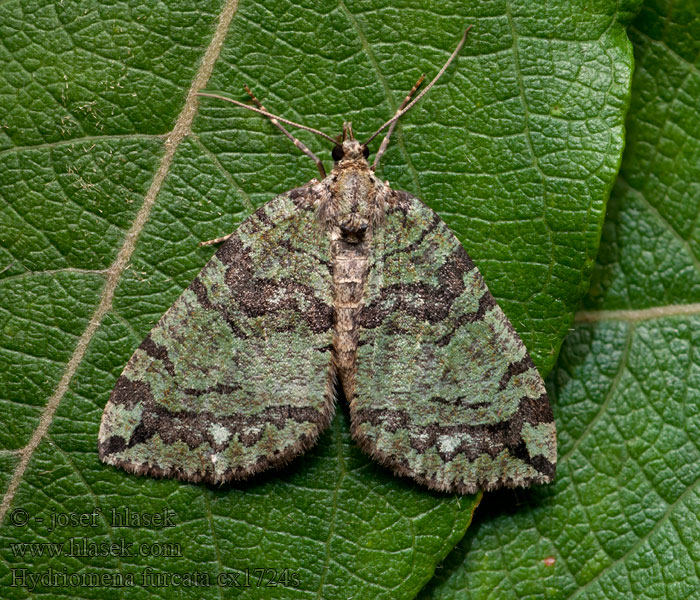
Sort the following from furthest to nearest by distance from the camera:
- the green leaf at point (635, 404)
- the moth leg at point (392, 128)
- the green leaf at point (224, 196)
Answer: the green leaf at point (635, 404), the moth leg at point (392, 128), the green leaf at point (224, 196)

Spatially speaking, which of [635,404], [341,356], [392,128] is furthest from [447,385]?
[392,128]

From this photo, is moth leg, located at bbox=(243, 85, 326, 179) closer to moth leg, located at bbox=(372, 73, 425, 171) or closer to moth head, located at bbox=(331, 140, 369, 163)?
moth head, located at bbox=(331, 140, 369, 163)

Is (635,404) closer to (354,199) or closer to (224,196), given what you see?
(354,199)

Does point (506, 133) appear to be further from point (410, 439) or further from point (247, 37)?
point (410, 439)

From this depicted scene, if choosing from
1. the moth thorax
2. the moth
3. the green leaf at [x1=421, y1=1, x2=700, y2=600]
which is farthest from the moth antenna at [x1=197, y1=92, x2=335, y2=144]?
the green leaf at [x1=421, y1=1, x2=700, y2=600]

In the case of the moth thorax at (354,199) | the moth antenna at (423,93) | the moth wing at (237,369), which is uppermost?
the moth antenna at (423,93)

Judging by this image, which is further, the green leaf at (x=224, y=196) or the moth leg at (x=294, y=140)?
the moth leg at (x=294, y=140)

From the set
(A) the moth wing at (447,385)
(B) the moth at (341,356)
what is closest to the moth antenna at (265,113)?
(B) the moth at (341,356)

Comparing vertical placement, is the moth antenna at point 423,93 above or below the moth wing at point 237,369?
above

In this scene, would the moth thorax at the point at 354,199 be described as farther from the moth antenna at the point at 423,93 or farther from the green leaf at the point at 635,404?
the green leaf at the point at 635,404
